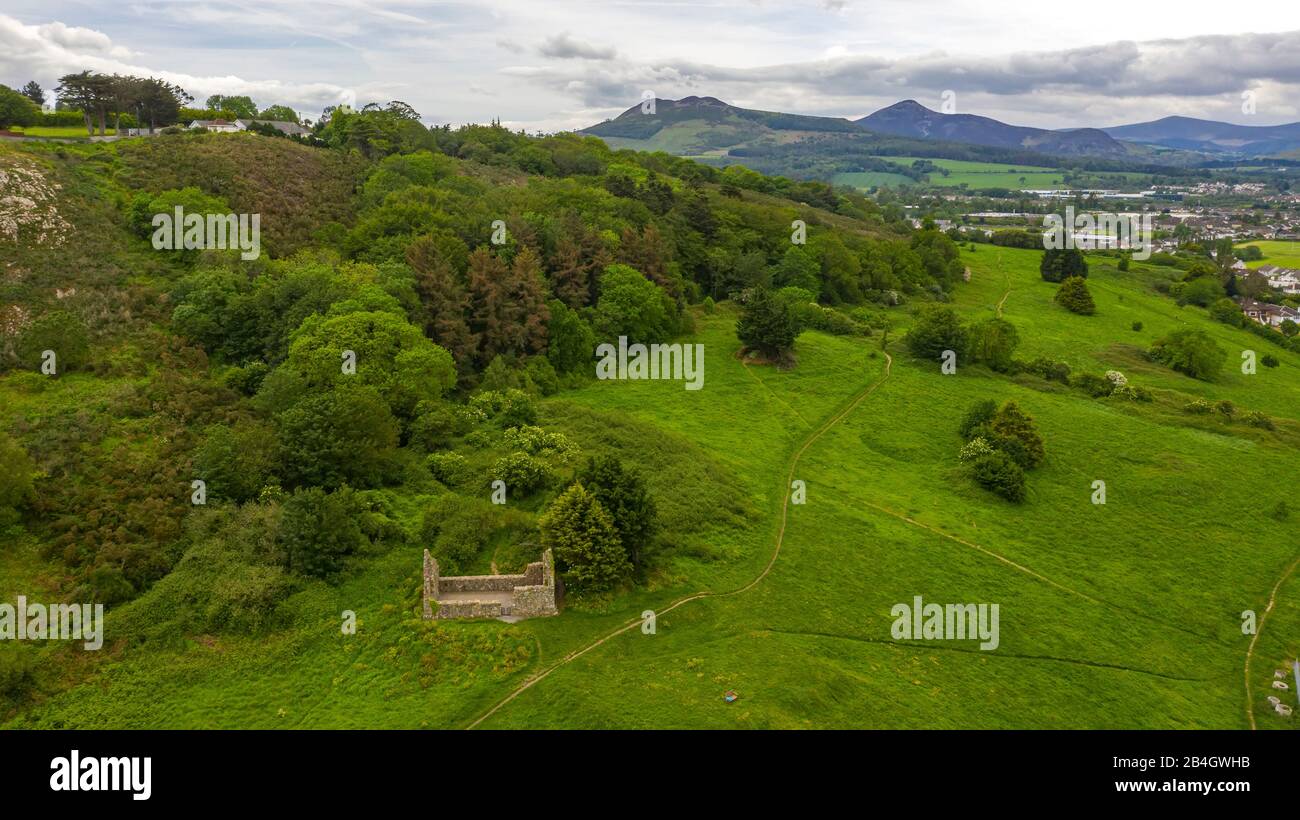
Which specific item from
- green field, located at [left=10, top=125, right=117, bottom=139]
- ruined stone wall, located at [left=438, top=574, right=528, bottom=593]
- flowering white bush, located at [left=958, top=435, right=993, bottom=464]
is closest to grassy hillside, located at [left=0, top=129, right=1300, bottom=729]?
ruined stone wall, located at [left=438, top=574, right=528, bottom=593]

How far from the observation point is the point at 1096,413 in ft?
212

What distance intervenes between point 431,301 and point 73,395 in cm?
2317

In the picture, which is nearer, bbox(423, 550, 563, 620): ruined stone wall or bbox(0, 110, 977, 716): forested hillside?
bbox(423, 550, 563, 620): ruined stone wall

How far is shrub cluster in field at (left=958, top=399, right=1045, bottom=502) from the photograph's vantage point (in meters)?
49.5

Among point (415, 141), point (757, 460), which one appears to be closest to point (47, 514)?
point (757, 460)

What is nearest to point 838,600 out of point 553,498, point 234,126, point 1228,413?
point 553,498

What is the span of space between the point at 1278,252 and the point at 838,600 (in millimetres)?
205940

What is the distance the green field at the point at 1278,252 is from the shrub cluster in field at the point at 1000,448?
484ft

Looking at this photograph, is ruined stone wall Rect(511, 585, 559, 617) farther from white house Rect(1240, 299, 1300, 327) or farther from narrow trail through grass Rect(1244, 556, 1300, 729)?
white house Rect(1240, 299, 1300, 327)

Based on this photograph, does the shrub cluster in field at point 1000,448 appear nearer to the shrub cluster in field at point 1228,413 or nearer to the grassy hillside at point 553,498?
the grassy hillside at point 553,498

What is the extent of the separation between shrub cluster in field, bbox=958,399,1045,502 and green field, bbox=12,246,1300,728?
1.27 m

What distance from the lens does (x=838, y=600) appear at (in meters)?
36.2

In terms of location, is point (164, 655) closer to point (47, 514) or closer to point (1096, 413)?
point (47, 514)

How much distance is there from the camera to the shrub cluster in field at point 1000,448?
49.5 m
